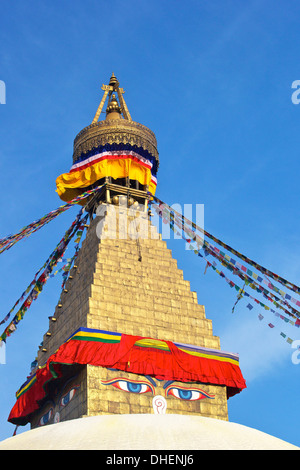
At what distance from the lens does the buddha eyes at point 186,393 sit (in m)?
18.3

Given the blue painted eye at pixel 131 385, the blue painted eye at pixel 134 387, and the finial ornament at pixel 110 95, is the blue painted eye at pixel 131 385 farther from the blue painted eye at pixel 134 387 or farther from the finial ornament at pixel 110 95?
the finial ornament at pixel 110 95

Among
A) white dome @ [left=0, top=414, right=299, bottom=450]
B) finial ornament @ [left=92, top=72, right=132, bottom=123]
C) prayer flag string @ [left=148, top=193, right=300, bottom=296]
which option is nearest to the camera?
white dome @ [left=0, top=414, right=299, bottom=450]

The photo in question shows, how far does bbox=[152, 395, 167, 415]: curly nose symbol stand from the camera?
699 inches

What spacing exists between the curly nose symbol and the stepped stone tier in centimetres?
3

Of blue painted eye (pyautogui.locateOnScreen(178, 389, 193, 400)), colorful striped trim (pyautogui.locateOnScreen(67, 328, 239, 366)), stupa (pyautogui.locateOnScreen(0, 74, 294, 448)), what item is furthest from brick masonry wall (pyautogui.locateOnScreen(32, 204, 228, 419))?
colorful striped trim (pyautogui.locateOnScreen(67, 328, 239, 366))

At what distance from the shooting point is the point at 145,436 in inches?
424

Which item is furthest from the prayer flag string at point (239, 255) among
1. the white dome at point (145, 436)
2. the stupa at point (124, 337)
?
the white dome at point (145, 436)

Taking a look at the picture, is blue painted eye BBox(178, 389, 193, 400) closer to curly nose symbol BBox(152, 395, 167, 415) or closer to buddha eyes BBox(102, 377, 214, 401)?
buddha eyes BBox(102, 377, 214, 401)

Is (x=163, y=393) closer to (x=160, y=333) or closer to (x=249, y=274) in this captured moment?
(x=160, y=333)

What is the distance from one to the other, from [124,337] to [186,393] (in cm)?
215

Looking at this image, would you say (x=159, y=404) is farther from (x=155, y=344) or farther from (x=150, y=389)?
(x=155, y=344)

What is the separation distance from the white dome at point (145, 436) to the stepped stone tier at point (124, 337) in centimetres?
535
